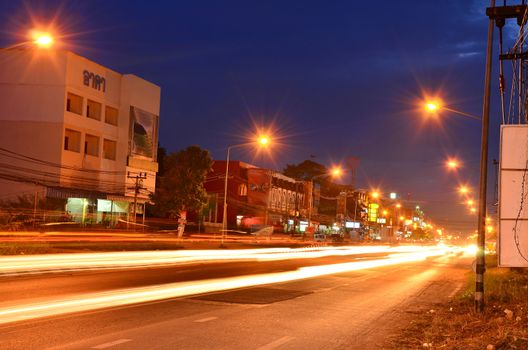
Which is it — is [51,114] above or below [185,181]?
above

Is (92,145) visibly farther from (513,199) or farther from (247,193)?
(513,199)

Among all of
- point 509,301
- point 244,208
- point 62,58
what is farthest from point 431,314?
point 244,208

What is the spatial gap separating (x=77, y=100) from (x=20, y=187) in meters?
9.16

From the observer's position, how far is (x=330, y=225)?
358ft

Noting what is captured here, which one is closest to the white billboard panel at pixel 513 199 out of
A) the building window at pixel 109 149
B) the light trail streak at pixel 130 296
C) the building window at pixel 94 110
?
the light trail streak at pixel 130 296

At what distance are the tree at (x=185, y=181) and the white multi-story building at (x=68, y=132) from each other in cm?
259

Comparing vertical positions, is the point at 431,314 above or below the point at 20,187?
below

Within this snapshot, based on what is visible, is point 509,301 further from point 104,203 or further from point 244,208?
point 244,208

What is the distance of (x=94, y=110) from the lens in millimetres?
55938

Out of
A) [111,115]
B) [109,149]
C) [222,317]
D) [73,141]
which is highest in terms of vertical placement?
[111,115]

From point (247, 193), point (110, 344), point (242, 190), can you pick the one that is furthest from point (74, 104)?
point (110, 344)

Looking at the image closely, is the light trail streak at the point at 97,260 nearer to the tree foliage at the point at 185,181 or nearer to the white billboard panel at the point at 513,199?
the white billboard panel at the point at 513,199

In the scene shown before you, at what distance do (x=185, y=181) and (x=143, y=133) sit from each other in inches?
270

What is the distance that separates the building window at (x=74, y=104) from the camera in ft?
174
